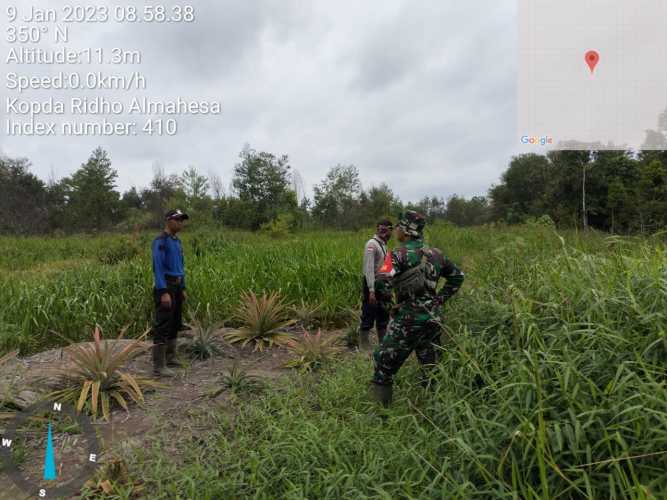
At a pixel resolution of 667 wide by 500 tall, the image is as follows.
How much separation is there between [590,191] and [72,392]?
1103 inches

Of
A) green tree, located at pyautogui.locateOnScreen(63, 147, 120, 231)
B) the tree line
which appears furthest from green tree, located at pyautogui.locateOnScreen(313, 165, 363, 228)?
green tree, located at pyautogui.locateOnScreen(63, 147, 120, 231)

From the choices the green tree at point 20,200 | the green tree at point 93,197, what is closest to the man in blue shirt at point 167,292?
the green tree at point 20,200

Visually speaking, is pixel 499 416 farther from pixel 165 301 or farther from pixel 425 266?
pixel 165 301

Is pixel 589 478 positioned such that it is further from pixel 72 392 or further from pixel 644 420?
pixel 72 392

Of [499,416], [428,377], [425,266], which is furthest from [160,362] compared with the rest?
[499,416]

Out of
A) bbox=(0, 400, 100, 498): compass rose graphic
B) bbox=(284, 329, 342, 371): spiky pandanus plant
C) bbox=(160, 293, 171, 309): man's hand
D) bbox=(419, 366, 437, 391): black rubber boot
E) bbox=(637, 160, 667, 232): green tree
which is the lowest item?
bbox=(0, 400, 100, 498): compass rose graphic

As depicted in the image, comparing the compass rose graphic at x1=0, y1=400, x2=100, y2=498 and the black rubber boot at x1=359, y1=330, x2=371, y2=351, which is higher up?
the black rubber boot at x1=359, y1=330, x2=371, y2=351

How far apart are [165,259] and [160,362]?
114 centimetres

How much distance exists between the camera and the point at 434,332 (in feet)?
9.86

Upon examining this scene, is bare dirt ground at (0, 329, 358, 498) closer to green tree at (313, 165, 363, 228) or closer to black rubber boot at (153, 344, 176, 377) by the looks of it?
black rubber boot at (153, 344, 176, 377)

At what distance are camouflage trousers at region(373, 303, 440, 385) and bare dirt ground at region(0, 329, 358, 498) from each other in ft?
3.67

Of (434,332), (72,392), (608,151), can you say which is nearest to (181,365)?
(72,392)

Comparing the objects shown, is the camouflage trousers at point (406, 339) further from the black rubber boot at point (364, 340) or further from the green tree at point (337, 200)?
the green tree at point (337, 200)

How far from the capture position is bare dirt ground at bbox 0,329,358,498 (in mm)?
2658
